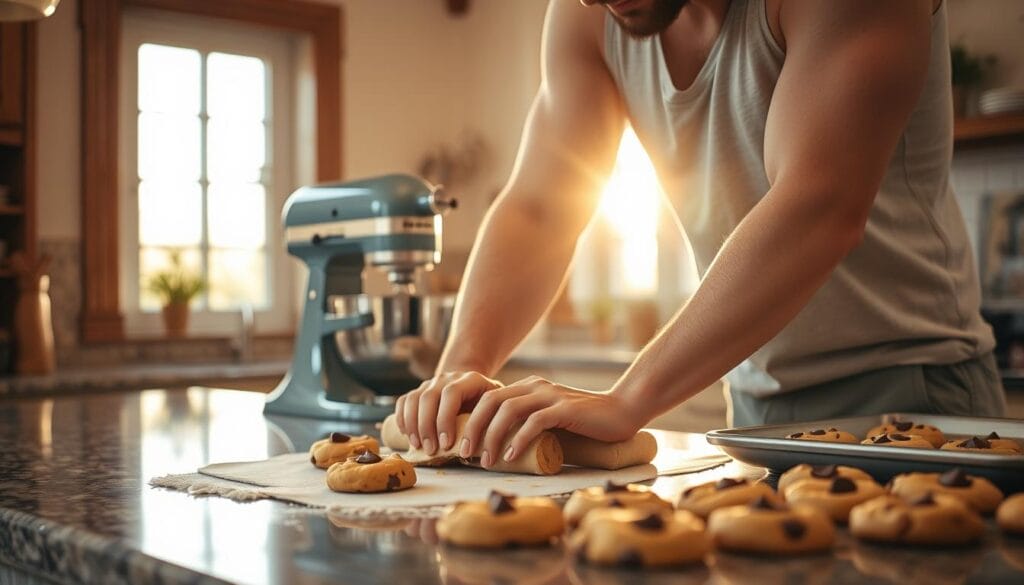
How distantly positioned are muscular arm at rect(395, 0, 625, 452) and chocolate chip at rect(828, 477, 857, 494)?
2.04ft

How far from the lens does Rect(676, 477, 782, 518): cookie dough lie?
687 millimetres

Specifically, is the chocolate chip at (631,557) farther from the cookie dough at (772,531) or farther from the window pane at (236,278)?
the window pane at (236,278)

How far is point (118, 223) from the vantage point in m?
4.20

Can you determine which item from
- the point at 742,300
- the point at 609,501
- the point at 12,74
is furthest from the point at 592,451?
the point at 12,74

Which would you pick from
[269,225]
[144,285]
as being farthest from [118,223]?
[269,225]

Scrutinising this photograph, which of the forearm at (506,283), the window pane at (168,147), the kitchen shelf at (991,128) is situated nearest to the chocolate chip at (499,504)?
the forearm at (506,283)

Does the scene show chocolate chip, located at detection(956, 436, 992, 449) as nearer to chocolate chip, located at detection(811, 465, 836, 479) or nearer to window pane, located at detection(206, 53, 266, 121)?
chocolate chip, located at detection(811, 465, 836, 479)

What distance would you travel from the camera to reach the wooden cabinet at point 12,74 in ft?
12.4

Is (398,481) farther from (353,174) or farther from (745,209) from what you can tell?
(353,174)

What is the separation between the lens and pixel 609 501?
67 cm

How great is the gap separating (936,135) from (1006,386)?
4.97 ft

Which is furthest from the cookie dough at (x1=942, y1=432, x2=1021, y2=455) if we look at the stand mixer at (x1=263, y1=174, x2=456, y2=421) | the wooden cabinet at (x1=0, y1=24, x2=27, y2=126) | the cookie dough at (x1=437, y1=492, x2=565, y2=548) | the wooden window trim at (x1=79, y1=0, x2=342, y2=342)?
the wooden window trim at (x1=79, y1=0, x2=342, y2=342)

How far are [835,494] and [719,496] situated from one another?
0.07 metres

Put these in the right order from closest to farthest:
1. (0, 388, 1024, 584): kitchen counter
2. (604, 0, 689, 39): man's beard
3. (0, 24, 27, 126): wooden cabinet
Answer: (0, 388, 1024, 584): kitchen counter
(604, 0, 689, 39): man's beard
(0, 24, 27, 126): wooden cabinet
